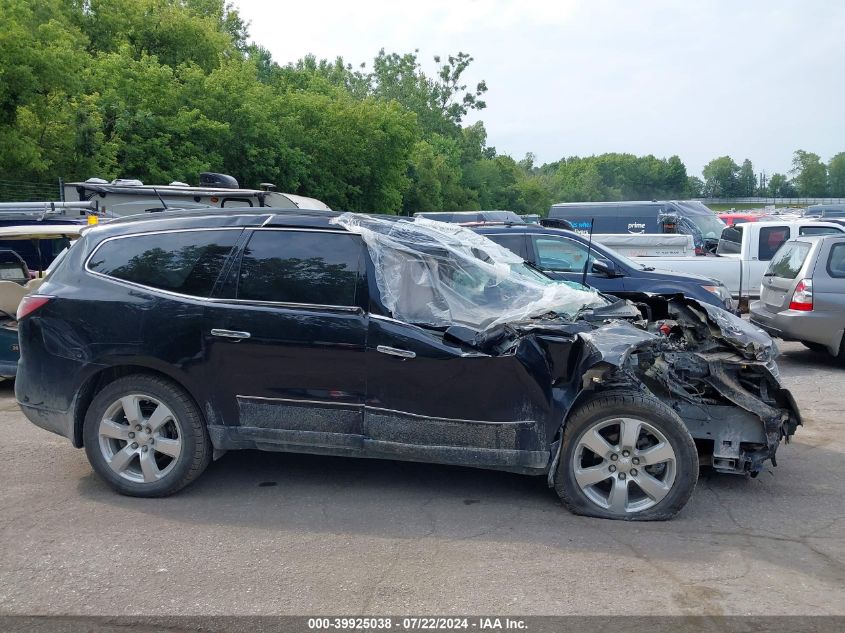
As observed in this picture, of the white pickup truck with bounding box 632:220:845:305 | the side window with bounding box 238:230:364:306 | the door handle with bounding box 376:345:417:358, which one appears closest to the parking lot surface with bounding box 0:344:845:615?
the door handle with bounding box 376:345:417:358

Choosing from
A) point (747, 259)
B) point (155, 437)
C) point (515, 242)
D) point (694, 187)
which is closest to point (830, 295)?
point (515, 242)

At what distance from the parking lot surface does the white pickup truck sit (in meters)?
8.00

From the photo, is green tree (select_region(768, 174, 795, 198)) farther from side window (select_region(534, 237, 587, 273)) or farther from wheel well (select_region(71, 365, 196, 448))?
wheel well (select_region(71, 365, 196, 448))

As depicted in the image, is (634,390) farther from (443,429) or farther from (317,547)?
(317,547)

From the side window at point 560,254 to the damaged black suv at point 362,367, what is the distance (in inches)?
196

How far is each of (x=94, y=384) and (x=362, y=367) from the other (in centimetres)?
186

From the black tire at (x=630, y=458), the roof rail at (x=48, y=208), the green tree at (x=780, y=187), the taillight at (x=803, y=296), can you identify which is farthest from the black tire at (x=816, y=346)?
the green tree at (x=780, y=187)

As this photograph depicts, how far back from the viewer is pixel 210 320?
5230 mm

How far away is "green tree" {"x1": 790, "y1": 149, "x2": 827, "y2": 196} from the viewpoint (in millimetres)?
120125

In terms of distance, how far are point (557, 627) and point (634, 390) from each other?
5.93 ft

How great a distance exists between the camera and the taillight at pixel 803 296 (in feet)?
33.2

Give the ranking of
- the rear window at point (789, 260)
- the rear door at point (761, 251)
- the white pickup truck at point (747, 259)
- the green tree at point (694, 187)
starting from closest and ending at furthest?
the rear window at point (789, 260) < the white pickup truck at point (747, 259) < the rear door at point (761, 251) < the green tree at point (694, 187)

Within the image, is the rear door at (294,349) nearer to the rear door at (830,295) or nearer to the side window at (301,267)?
the side window at (301,267)

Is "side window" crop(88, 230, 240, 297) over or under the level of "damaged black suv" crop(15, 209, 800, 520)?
over
